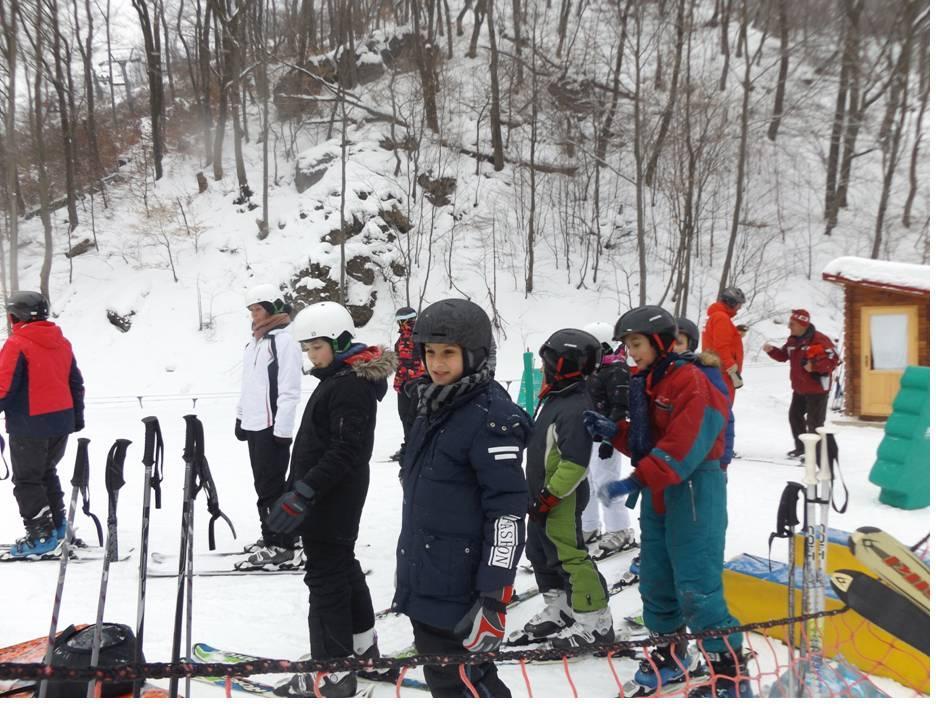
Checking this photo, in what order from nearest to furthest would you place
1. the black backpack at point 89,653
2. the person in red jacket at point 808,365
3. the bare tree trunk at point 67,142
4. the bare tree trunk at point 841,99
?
the black backpack at point 89,653
the person in red jacket at point 808,365
the bare tree trunk at point 841,99
the bare tree trunk at point 67,142

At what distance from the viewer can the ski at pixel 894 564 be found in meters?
2.31

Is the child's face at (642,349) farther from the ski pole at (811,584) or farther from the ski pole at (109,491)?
the ski pole at (109,491)

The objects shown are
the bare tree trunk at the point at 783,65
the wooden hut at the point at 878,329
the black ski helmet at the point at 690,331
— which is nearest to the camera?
the black ski helmet at the point at 690,331

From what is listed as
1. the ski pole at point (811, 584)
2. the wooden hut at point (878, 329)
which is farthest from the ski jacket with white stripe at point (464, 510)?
the wooden hut at point (878, 329)

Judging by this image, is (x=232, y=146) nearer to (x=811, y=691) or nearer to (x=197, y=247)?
(x=197, y=247)

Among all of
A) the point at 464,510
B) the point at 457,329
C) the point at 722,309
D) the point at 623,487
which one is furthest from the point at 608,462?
the point at 457,329

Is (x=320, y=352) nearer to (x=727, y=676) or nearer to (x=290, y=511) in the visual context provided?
(x=290, y=511)

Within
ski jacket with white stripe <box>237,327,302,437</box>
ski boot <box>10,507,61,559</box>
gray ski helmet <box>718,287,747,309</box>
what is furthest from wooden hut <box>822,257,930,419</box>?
ski boot <box>10,507,61,559</box>

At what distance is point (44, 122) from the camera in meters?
17.9

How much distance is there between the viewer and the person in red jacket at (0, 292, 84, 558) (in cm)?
396

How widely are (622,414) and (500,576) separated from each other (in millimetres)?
1763

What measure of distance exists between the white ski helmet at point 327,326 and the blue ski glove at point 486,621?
129cm

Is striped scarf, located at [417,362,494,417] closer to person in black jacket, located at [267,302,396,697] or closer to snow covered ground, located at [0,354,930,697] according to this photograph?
person in black jacket, located at [267,302,396,697]
